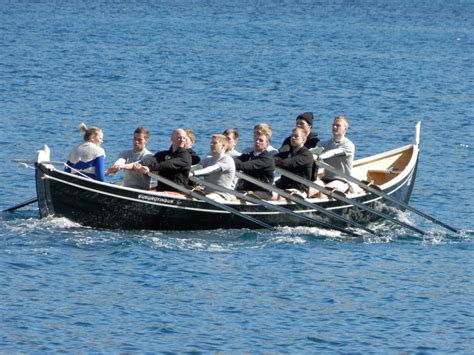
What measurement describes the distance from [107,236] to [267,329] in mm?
5068

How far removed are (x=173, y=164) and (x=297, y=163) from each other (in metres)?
2.71

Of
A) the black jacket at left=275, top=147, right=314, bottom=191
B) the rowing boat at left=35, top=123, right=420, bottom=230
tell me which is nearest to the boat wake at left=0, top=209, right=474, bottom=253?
the rowing boat at left=35, top=123, right=420, bottom=230

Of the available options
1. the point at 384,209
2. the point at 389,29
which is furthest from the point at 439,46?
the point at 384,209

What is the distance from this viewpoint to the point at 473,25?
295 ft

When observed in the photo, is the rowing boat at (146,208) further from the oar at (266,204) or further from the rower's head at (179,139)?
the rower's head at (179,139)

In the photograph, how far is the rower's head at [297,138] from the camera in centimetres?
2477

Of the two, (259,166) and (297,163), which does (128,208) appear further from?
(297,163)

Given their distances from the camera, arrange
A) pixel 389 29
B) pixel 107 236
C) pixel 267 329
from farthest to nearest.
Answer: pixel 389 29, pixel 107 236, pixel 267 329

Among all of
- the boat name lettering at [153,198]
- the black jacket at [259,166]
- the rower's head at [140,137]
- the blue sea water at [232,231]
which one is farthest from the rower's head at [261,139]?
the rower's head at [140,137]

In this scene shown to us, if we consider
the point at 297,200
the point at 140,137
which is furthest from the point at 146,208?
the point at 297,200

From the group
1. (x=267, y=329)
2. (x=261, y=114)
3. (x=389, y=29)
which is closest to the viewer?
(x=267, y=329)

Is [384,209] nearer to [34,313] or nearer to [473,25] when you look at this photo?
[34,313]

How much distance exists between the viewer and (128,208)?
914 inches

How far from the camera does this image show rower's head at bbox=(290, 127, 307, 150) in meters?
24.8
